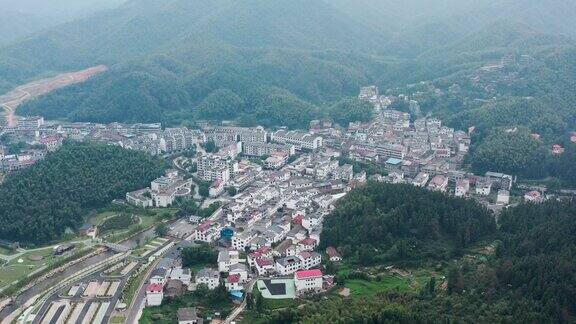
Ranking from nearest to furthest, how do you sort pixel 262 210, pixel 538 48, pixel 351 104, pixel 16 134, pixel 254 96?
pixel 262 210, pixel 16 134, pixel 351 104, pixel 254 96, pixel 538 48

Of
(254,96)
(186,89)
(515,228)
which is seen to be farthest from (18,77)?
(515,228)

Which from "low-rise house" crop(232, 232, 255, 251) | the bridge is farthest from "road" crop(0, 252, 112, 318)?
"low-rise house" crop(232, 232, 255, 251)

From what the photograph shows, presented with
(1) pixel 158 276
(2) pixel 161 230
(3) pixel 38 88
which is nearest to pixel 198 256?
(1) pixel 158 276

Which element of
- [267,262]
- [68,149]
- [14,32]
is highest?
[14,32]

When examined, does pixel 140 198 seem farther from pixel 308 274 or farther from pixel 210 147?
pixel 308 274

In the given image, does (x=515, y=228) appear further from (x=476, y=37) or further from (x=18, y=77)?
(x=18, y=77)

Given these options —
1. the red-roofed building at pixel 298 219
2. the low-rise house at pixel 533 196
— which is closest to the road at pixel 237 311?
the red-roofed building at pixel 298 219

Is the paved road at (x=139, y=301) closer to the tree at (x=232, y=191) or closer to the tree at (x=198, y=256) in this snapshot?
the tree at (x=198, y=256)
